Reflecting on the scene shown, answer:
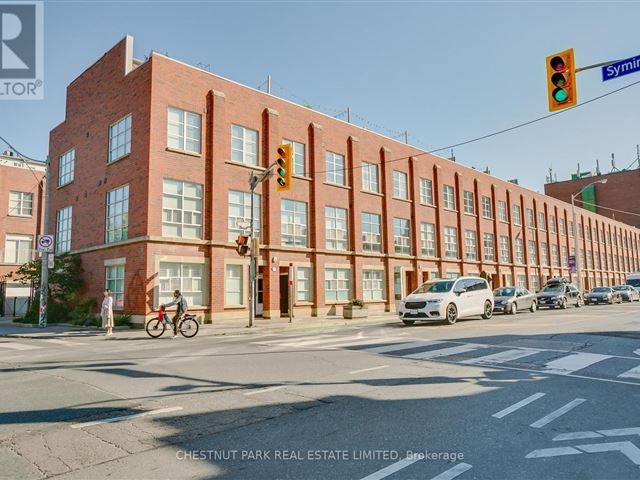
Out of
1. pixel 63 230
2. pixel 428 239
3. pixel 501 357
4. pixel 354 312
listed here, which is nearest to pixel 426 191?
pixel 428 239

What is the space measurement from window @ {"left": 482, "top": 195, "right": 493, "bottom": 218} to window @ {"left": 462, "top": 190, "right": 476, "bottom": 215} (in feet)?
6.39

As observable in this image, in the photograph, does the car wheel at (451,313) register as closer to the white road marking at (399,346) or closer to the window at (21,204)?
the white road marking at (399,346)

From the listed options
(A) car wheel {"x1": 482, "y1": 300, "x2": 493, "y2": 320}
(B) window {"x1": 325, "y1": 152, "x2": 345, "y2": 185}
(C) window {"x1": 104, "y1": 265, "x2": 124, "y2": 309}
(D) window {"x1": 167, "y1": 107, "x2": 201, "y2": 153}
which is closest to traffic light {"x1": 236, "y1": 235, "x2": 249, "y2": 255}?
(D) window {"x1": 167, "y1": 107, "x2": 201, "y2": 153}

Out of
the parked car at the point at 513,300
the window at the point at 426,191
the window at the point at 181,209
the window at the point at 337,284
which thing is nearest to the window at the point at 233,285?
the window at the point at 181,209

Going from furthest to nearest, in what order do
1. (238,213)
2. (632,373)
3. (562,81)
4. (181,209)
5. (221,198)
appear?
(238,213), (221,198), (181,209), (562,81), (632,373)

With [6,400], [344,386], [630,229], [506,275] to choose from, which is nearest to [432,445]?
[344,386]

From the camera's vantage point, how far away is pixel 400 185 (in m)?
34.3

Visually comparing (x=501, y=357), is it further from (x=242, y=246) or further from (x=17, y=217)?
(x=17, y=217)

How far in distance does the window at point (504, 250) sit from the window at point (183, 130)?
109 feet

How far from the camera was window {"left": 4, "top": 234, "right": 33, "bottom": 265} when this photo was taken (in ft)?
120

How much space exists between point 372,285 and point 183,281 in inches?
536

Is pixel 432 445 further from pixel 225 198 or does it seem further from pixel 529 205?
pixel 529 205

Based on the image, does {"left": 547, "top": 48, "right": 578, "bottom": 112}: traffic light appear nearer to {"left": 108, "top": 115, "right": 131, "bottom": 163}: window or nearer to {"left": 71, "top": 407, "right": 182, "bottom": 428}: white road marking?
{"left": 71, "top": 407, "right": 182, "bottom": 428}: white road marking

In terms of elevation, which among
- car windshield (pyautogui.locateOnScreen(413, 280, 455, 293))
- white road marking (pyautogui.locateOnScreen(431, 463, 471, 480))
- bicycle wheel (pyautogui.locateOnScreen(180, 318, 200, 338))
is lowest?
white road marking (pyautogui.locateOnScreen(431, 463, 471, 480))
